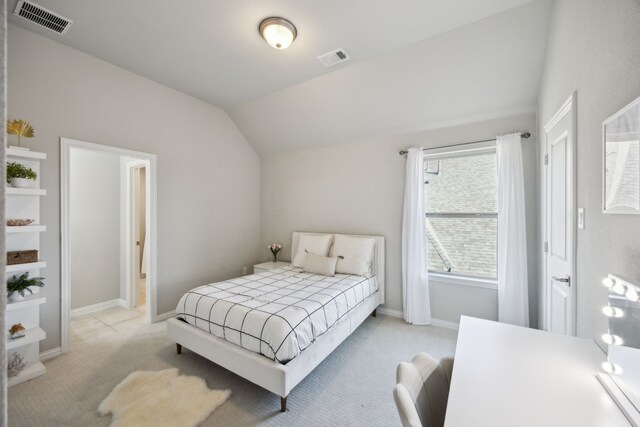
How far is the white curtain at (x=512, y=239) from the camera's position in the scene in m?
2.67

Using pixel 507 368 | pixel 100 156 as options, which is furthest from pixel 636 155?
pixel 100 156

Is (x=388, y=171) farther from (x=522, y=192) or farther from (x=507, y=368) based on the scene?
(x=507, y=368)

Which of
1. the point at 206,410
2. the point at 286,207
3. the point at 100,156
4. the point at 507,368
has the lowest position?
the point at 206,410

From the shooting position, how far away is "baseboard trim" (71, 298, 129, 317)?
11.3 ft

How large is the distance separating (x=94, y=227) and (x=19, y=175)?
179 centimetres

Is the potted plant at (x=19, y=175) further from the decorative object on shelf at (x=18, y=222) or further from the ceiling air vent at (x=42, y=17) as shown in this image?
the ceiling air vent at (x=42, y=17)

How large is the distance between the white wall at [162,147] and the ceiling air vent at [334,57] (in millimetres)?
2008

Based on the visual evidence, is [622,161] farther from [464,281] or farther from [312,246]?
[312,246]

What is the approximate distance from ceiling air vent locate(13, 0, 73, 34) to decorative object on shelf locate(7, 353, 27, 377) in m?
2.82

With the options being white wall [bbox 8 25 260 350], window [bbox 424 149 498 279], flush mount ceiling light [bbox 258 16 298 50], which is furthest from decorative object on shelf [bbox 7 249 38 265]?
window [bbox 424 149 498 279]

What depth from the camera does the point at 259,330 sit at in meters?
1.92

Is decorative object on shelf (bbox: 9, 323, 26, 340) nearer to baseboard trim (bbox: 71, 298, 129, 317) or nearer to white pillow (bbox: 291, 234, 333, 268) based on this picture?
baseboard trim (bbox: 71, 298, 129, 317)

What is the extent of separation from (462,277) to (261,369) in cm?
250

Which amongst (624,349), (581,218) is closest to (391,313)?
(581,218)
